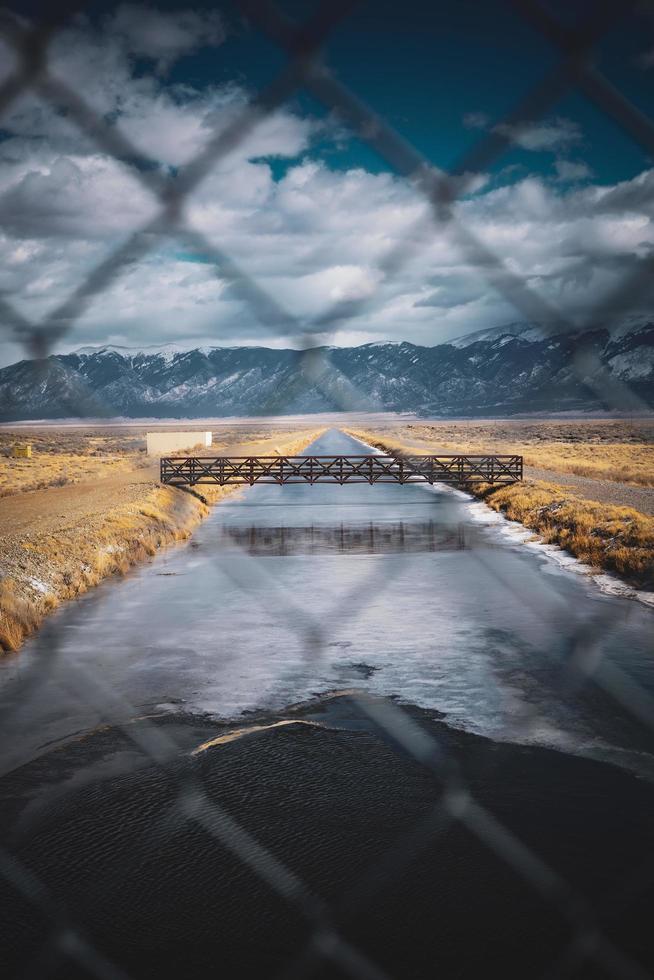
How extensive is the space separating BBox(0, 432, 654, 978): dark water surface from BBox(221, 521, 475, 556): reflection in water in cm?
613

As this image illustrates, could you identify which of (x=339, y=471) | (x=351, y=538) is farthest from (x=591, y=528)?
(x=339, y=471)

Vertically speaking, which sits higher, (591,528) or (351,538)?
(591,528)

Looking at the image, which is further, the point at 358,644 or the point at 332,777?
the point at 358,644

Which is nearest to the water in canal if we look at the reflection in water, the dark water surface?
the dark water surface

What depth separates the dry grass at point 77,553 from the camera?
15.0 meters

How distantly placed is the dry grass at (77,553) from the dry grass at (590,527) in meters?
11.9

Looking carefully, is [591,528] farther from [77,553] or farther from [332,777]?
[332,777]

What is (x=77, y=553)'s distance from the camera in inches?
790

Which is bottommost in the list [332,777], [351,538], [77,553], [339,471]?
[351,538]

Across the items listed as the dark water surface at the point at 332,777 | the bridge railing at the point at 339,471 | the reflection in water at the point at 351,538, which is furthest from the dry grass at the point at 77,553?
the bridge railing at the point at 339,471

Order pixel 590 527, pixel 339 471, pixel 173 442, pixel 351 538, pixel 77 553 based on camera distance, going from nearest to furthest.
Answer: pixel 77 553 < pixel 590 527 < pixel 351 538 < pixel 339 471 < pixel 173 442

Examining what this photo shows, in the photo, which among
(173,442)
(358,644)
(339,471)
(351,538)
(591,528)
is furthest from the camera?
(173,442)

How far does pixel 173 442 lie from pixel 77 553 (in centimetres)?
6228

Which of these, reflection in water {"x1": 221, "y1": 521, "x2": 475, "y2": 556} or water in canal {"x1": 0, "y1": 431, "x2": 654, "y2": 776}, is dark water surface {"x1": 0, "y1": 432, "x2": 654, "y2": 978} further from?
reflection in water {"x1": 221, "y1": 521, "x2": 475, "y2": 556}
